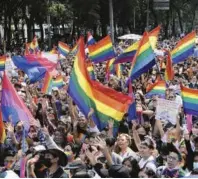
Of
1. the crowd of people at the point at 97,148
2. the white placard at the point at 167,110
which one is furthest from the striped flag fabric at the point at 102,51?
the white placard at the point at 167,110

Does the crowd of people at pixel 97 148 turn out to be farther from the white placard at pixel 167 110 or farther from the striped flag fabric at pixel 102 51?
the striped flag fabric at pixel 102 51

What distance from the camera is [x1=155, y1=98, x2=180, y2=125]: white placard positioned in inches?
355

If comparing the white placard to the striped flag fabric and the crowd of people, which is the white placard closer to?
the crowd of people

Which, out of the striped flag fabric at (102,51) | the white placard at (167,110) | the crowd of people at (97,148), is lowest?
the crowd of people at (97,148)

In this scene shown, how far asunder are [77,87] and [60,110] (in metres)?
2.92

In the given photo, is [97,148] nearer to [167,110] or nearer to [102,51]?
[167,110]

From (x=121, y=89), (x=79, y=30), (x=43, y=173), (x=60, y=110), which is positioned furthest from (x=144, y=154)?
(x=79, y=30)

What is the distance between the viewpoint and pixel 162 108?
9.19 m

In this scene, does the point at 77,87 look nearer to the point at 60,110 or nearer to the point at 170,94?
the point at 60,110

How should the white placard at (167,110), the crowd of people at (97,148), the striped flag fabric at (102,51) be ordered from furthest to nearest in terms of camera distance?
the striped flag fabric at (102,51)
the white placard at (167,110)
the crowd of people at (97,148)

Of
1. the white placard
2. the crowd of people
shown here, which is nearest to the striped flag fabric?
the crowd of people

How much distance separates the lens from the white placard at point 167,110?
9010 mm

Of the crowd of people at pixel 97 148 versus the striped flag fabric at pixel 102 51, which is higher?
the striped flag fabric at pixel 102 51

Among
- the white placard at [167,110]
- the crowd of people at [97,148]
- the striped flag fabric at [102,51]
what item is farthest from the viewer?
the striped flag fabric at [102,51]
